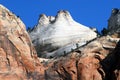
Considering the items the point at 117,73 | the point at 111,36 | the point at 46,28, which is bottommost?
the point at 117,73

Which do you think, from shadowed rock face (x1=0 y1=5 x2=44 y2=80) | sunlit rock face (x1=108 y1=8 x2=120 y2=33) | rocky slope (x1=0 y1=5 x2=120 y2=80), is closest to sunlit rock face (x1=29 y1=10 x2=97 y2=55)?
sunlit rock face (x1=108 y1=8 x2=120 y2=33)

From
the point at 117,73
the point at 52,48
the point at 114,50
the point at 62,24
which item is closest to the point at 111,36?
the point at 114,50

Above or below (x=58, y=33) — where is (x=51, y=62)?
below

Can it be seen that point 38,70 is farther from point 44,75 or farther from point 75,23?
point 75,23

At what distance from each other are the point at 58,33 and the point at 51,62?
55.3 feet

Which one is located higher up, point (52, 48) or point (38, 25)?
point (38, 25)

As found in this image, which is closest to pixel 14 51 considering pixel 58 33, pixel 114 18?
pixel 58 33

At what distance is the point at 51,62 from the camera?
3644 cm

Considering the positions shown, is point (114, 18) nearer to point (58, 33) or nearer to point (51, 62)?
point (58, 33)

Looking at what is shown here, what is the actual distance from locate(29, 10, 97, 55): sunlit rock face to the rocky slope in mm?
11826

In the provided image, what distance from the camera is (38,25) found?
58594 mm

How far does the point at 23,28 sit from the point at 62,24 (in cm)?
2065

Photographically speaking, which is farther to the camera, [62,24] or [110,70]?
[62,24]

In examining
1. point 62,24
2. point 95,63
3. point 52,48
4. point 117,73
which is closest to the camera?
point 117,73
